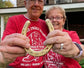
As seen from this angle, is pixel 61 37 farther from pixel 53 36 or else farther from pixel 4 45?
pixel 4 45

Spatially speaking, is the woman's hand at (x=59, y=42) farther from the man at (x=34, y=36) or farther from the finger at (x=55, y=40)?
the man at (x=34, y=36)

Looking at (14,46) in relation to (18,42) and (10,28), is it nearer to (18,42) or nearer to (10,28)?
(18,42)

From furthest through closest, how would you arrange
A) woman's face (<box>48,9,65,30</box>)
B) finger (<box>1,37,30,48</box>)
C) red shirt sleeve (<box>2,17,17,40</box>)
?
woman's face (<box>48,9,65,30</box>)
red shirt sleeve (<box>2,17,17,40</box>)
finger (<box>1,37,30,48</box>)

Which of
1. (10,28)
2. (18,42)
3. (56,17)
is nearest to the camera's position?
(18,42)

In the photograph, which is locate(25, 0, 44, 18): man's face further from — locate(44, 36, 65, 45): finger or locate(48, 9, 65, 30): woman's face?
locate(44, 36, 65, 45): finger

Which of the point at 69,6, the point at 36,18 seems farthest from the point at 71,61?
the point at 69,6

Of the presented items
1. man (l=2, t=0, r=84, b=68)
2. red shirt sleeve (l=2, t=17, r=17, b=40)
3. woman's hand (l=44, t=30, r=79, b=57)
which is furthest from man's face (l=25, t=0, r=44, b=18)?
woman's hand (l=44, t=30, r=79, b=57)

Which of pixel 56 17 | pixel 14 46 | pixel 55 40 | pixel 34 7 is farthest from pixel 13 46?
pixel 56 17

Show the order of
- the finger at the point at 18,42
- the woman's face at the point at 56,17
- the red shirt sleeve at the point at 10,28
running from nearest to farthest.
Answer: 1. the finger at the point at 18,42
2. the red shirt sleeve at the point at 10,28
3. the woman's face at the point at 56,17

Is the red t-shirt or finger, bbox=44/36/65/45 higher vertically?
finger, bbox=44/36/65/45

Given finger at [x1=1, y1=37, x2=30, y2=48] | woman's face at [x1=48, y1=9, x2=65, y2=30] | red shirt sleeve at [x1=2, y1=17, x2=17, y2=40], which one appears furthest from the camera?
woman's face at [x1=48, y1=9, x2=65, y2=30]

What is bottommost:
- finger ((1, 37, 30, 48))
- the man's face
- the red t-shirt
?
the red t-shirt

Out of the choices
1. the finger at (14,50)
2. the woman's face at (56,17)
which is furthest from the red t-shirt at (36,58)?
the finger at (14,50)

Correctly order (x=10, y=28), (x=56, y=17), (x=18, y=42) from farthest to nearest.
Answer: (x=56, y=17)
(x=10, y=28)
(x=18, y=42)
